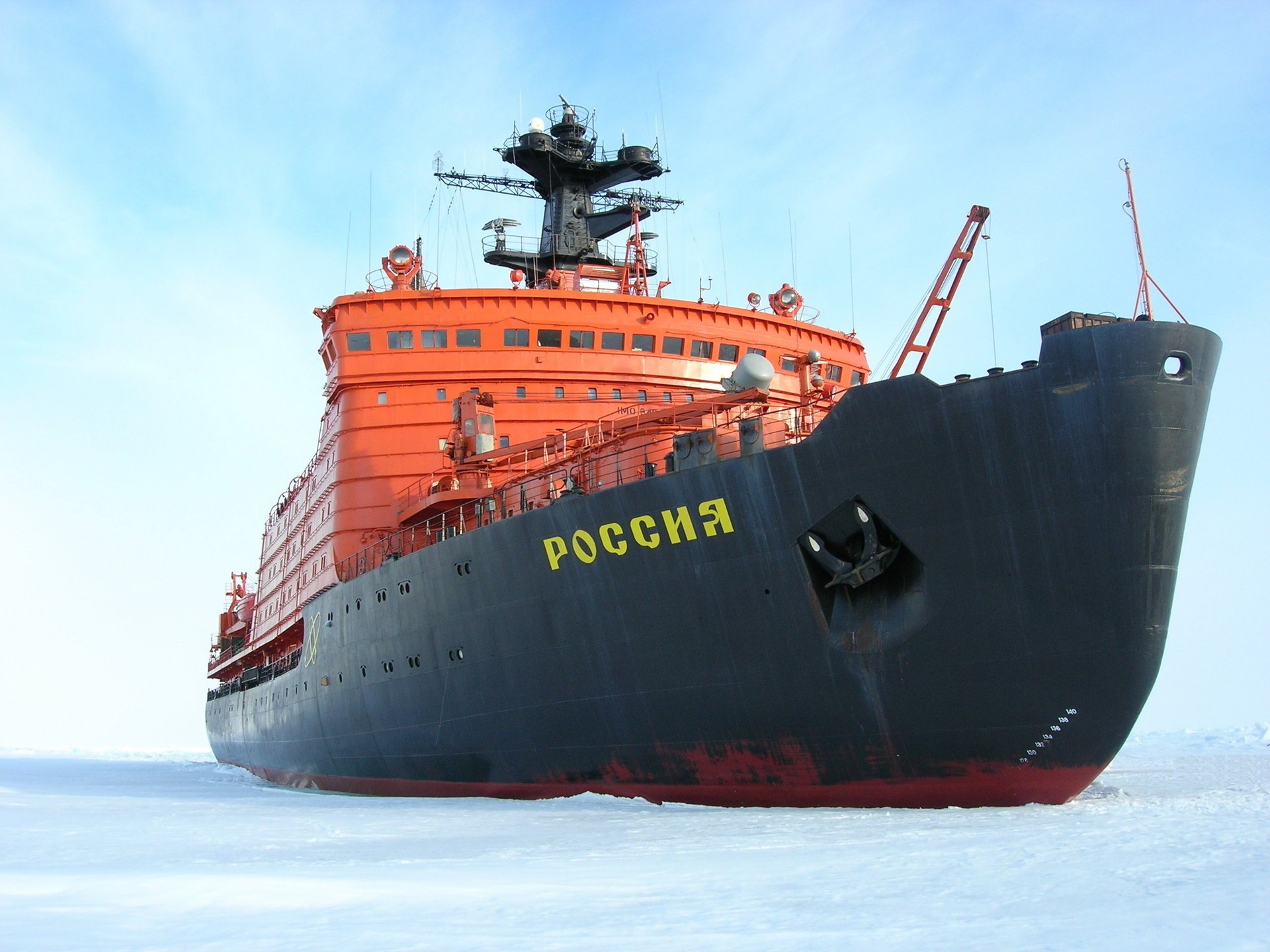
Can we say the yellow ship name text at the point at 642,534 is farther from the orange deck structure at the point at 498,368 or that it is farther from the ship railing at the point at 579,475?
the orange deck structure at the point at 498,368

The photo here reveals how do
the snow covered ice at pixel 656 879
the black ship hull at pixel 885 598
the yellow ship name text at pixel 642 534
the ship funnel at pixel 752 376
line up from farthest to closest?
the ship funnel at pixel 752 376
the yellow ship name text at pixel 642 534
the black ship hull at pixel 885 598
the snow covered ice at pixel 656 879

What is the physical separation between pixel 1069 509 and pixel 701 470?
13.1 feet

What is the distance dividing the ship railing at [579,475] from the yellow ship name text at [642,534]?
0.63 metres

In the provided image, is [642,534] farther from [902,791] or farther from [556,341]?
[556,341]

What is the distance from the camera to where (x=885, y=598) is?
1189cm

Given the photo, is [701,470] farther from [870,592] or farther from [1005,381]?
[1005,381]

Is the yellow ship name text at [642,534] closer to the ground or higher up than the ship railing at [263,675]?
higher up

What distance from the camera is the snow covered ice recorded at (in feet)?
19.0

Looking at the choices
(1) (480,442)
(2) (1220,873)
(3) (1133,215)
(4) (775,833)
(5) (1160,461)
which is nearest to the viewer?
(2) (1220,873)

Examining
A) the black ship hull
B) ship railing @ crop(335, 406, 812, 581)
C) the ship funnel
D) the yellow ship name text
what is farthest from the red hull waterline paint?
the ship funnel

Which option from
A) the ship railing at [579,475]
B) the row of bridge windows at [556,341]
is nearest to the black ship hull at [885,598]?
the ship railing at [579,475]

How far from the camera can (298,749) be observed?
22844 mm

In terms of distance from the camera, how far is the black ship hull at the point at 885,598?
11023 mm

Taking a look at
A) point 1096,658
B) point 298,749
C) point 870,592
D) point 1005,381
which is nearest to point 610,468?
point 870,592
